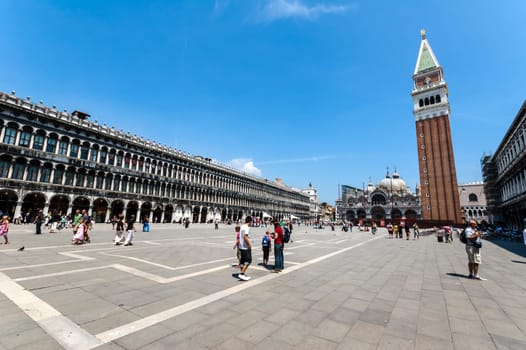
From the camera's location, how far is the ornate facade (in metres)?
75.4

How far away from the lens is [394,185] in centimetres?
8494

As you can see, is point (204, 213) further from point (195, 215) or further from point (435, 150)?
point (435, 150)

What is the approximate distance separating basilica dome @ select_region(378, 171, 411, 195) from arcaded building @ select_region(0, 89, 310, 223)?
59.4 meters

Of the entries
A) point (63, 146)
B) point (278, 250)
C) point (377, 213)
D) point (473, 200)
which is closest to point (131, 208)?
point (63, 146)

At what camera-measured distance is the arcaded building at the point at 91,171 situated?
28219 mm

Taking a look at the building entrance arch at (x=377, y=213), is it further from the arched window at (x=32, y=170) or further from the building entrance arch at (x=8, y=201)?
the building entrance arch at (x=8, y=201)

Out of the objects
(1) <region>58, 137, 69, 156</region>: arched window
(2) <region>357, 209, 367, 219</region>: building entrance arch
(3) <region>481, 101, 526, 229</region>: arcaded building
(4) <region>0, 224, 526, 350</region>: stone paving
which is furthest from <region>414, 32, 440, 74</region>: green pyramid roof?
(1) <region>58, 137, 69, 156</region>: arched window

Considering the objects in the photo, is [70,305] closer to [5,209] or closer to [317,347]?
[317,347]

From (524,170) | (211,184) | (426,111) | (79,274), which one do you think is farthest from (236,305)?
(426,111)

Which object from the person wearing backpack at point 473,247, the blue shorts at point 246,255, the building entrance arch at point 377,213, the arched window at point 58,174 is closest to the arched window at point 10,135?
the arched window at point 58,174

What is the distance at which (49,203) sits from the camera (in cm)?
Answer: 3061

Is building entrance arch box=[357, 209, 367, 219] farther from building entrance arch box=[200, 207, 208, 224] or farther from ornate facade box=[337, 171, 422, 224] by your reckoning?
building entrance arch box=[200, 207, 208, 224]

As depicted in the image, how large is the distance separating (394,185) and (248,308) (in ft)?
304

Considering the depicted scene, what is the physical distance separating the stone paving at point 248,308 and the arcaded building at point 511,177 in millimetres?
32257
